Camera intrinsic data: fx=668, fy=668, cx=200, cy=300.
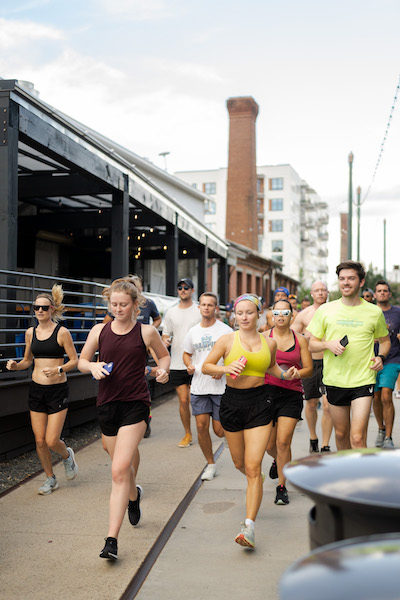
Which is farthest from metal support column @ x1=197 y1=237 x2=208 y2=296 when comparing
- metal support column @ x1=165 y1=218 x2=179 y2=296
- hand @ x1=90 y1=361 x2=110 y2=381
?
hand @ x1=90 y1=361 x2=110 y2=381

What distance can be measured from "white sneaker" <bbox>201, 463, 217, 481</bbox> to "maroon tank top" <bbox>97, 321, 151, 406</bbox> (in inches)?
89.7

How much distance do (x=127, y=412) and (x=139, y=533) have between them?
104 centimetres

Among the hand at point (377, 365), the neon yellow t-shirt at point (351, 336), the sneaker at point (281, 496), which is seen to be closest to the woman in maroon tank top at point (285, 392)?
the sneaker at point (281, 496)

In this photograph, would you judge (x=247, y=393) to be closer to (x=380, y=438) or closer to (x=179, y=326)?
(x=179, y=326)

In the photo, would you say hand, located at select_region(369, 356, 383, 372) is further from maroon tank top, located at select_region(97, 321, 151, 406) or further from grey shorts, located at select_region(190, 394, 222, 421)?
maroon tank top, located at select_region(97, 321, 151, 406)

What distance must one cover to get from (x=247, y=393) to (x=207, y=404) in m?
2.21

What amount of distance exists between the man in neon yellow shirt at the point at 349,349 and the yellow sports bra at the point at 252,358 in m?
0.91

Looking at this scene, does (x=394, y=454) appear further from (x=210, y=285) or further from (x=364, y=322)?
(x=210, y=285)

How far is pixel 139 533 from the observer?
5234mm

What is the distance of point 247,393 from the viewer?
17.0 feet

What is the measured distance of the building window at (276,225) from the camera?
88.3 metres

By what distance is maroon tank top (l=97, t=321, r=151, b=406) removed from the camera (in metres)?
4.96

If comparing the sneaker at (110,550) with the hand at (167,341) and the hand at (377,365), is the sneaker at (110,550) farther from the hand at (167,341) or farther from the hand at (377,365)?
the hand at (167,341)

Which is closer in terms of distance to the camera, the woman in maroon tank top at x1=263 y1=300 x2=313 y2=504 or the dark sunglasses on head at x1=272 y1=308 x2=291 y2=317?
the woman in maroon tank top at x1=263 y1=300 x2=313 y2=504
